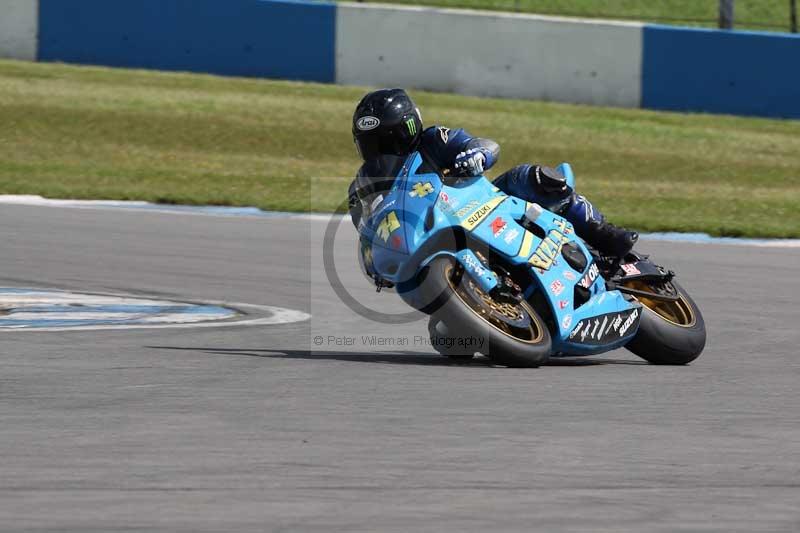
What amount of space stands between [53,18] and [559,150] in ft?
25.5

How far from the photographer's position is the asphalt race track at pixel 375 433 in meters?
4.52

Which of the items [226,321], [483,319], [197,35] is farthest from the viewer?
[197,35]

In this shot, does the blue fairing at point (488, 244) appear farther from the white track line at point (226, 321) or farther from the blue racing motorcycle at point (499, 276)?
the white track line at point (226, 321)

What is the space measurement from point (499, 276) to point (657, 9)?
16027 mm

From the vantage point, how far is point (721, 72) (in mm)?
20297

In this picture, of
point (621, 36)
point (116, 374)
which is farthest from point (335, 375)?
point (621, 36)

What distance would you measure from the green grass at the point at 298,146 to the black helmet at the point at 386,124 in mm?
7127

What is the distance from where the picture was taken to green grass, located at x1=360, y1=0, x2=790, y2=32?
22.0m

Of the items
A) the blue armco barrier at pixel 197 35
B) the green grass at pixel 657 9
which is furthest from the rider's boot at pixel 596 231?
the green grass at pixel 657 9

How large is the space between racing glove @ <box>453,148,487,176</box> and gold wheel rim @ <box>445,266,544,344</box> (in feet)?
1.74

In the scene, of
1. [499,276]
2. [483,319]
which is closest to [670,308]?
[499,276]

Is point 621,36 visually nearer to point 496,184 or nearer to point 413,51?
point 413,51

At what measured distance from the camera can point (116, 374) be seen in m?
6.94

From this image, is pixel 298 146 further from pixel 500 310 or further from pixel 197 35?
pixel 500 310
